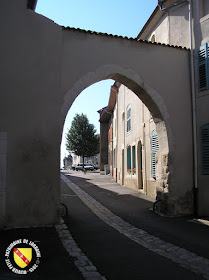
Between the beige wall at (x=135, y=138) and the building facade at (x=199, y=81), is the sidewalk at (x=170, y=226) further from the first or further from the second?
the beige wall at (x=135, y=138)

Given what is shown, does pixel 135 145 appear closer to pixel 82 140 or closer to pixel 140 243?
pixel 140 243

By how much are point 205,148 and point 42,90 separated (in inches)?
191

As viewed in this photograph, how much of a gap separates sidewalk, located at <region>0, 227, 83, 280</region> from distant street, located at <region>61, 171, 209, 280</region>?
0.39 meters

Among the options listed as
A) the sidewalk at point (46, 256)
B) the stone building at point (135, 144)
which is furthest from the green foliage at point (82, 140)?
the sidewalk at point (46, 256)

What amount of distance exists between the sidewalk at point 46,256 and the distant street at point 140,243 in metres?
0.39

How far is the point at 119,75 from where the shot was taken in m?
7.87

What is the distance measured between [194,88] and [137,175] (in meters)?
6.81

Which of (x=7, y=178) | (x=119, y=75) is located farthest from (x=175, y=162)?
(x=7, y=178)

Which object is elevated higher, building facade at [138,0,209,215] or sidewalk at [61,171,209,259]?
building facade at [138,0,209,215]

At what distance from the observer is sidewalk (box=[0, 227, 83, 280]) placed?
3.46 meters

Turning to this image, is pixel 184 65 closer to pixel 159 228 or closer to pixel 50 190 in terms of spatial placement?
pixel 159 228

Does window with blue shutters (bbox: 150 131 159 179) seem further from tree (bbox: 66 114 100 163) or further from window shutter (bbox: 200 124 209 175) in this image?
tree (bbox: 66 114 100 163)

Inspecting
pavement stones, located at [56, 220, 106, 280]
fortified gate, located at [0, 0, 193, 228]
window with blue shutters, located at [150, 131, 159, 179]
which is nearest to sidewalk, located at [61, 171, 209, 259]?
fortified gate, located at [0, 0, 193, 228]

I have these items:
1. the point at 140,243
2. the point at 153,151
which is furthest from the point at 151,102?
the point at 140,243
